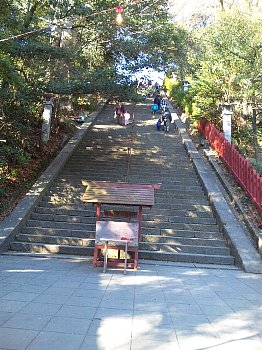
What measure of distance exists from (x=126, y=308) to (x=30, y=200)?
21.1 ft

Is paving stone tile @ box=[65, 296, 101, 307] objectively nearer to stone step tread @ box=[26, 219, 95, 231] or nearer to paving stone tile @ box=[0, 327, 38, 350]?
paving stone tile @ box=[0, 327, 38, 350]

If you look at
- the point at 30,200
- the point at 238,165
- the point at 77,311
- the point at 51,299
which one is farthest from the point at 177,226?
the point at 77,311

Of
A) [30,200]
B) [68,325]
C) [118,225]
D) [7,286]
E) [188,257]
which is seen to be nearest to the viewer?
[68,325]

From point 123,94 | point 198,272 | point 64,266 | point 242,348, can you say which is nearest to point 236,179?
point 123,94

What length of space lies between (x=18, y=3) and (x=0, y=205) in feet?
22.5

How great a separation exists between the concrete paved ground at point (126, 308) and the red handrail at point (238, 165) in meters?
3.19

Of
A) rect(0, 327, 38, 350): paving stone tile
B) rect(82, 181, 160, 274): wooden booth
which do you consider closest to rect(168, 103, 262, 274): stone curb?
rect(82, 181, 160, 274): wooden booth

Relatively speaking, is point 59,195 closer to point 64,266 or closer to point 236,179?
point 64,266

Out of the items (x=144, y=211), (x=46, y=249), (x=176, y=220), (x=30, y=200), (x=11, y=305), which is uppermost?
(x=30, y=200)

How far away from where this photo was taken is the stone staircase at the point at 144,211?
8859mm

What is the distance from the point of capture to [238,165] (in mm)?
12266

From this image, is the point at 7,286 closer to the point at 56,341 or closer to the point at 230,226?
the point at 56,341

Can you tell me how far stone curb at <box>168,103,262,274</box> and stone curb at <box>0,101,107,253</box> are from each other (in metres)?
5.02

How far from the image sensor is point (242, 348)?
370 centimetres
